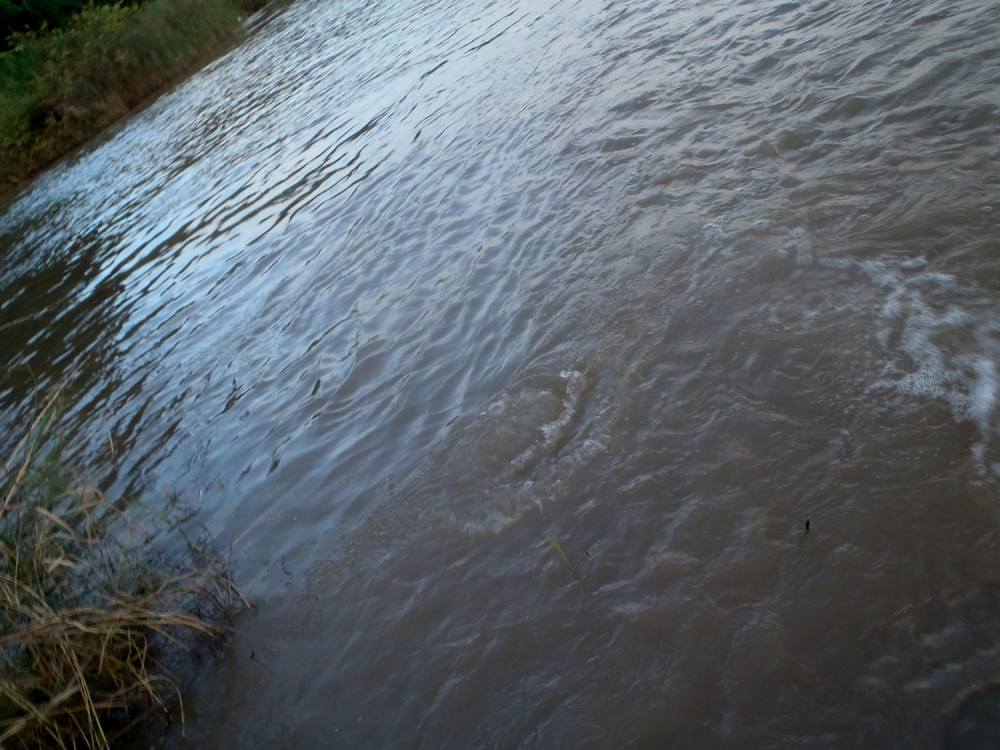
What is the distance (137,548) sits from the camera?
429 cm

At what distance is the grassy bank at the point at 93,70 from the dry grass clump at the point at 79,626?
17.3 meters

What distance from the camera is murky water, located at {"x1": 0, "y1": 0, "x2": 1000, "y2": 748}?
2.49 metres

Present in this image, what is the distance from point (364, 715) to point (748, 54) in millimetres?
5723

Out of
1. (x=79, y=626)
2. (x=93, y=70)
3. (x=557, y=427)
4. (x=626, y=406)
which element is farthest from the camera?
(x=93, y=70)

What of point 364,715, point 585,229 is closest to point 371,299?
point 585,229

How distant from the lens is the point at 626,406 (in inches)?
142

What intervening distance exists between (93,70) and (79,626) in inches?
800

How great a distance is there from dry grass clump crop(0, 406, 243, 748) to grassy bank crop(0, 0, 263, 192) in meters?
17.3

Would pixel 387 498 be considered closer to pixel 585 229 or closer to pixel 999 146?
pixel 585 229

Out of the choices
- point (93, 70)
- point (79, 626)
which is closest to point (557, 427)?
point (79, 626)

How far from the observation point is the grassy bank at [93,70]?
1789cm

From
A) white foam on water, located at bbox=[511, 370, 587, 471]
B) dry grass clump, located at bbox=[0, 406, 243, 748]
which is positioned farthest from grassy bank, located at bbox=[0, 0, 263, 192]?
white foam on water, located at bbox=[511, 370, 587, 471]

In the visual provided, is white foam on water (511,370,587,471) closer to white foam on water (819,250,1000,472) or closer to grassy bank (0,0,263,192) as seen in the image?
white foam on water (819,250,1000,472)

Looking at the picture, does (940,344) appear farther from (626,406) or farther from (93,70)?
(93,70)
